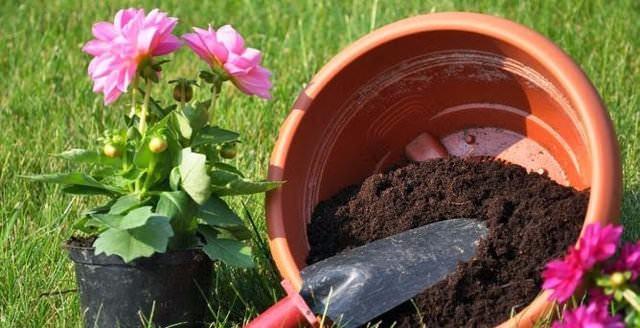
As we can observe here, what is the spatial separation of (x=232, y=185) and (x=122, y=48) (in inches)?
12.4

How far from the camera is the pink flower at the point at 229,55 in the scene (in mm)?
1965

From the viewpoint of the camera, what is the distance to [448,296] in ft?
6.23

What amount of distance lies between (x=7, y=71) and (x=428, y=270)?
1910mm

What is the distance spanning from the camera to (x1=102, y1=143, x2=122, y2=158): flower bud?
187 centimetres

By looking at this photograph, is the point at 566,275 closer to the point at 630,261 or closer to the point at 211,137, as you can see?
the point at 630,261

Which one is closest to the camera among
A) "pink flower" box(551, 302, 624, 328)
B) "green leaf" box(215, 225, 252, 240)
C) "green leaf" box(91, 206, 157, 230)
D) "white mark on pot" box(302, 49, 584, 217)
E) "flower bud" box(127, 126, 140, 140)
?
"pink flower" box(551, 302, 624, 328)

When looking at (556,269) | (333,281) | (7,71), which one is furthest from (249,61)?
(7,71)

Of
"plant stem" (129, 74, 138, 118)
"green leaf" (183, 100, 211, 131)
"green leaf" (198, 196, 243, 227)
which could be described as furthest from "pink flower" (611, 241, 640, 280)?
"plant stem" (129, 74, 138, 118)

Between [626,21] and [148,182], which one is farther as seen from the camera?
[626,21]

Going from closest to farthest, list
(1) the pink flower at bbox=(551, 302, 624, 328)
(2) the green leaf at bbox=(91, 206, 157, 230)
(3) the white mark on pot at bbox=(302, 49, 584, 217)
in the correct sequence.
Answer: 1. (1) the pink flower at bbox=(551, 302, 624, 328)
2. (2) the green leaf at bbox=(91, 206, 157, 230)
3. (3) the white mark on pot at bbox=(302, 49, 584, 217)

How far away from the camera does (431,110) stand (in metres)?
2.29

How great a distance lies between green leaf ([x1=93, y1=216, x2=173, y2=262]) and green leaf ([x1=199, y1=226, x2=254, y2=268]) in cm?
10

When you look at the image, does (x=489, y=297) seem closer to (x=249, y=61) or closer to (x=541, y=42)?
(x=541, y=42)

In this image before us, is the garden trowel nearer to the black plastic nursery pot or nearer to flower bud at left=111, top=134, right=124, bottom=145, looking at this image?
the black plastic nursery pot
